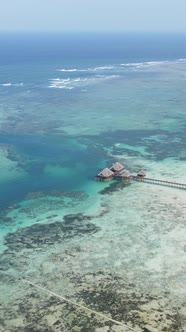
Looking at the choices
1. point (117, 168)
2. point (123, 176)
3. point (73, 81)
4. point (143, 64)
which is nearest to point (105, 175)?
point (123, 176)

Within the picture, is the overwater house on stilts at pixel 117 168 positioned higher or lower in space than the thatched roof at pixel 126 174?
higher

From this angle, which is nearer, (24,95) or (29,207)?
(29,207)

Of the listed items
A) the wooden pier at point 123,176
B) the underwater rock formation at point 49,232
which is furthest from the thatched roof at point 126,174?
the underwater rock formation at point 49,232

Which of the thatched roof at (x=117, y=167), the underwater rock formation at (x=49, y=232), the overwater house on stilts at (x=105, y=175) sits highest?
the thatched roof at (x=117, y=167)

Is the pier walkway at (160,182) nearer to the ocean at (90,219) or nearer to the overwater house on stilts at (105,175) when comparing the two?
the ocean at (90,219)

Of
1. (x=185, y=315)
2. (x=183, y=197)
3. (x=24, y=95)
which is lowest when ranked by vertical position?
(x=185, y=315)

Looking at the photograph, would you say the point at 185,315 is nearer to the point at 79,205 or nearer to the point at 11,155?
the point at 79,205

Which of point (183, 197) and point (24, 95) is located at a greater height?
point (24, 95)

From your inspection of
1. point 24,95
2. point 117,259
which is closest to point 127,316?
point 117,259
